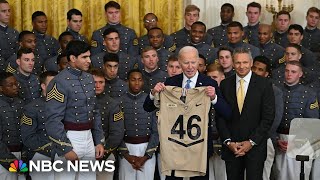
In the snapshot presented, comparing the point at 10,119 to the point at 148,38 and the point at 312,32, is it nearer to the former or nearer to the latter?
the point at 148,38

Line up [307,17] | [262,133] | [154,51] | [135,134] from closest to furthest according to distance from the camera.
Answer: [262,133]
[135,134]
[154,51]
[307,17]

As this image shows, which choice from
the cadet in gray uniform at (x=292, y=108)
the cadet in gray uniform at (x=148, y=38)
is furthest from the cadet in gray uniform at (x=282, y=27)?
the cadet in gray uniform at (x=292, y=108)

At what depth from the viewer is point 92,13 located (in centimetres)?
1046

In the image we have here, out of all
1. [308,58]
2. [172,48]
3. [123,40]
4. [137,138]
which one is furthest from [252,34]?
[137,138]

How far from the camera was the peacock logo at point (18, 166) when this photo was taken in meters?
7.66

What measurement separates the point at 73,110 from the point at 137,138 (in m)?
1.53

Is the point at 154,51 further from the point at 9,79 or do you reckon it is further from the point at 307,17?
the point at 307,17

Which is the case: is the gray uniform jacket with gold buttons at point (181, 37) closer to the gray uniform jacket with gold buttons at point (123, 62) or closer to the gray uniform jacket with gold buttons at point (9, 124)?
the gray uniform jacket with gold buttons at point (123, 62)

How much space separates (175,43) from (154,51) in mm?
1379

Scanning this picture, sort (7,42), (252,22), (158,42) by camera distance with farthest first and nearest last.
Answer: (252,22) → (7,42) → (158,42)

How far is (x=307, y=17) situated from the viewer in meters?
10.4

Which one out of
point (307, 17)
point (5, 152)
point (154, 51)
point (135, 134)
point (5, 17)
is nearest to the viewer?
point (5, 152)

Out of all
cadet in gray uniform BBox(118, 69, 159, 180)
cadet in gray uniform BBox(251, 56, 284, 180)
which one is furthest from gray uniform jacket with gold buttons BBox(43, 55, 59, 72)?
cadet in gray uniform BBox(251, 56, 284, 180)

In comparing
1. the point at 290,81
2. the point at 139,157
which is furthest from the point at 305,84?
the point at 139,157
